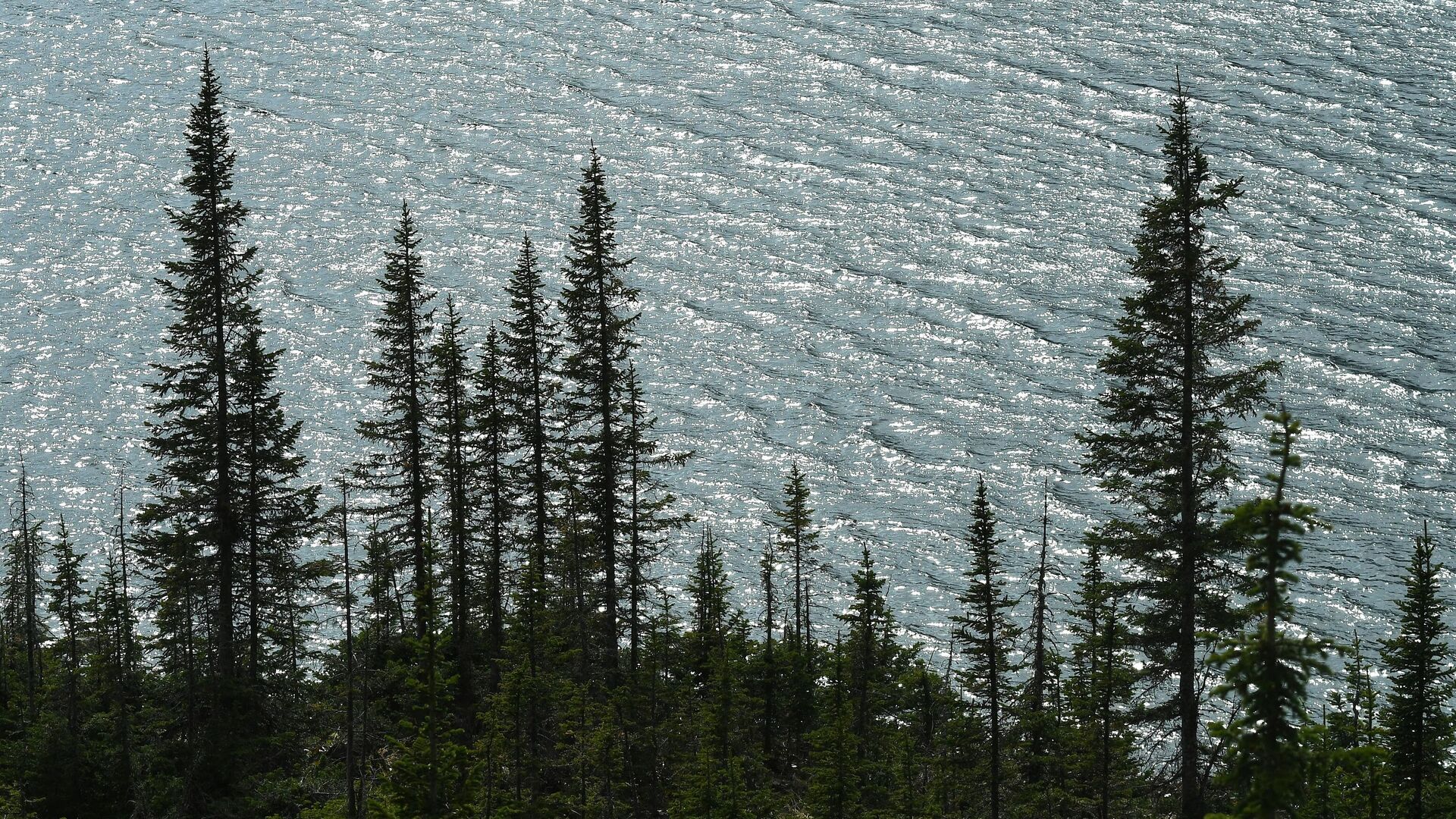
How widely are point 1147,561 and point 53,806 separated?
2783 cm

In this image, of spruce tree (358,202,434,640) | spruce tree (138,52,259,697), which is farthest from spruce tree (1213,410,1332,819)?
spruce tree (358,202,434,640)

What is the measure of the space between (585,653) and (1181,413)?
19911mm

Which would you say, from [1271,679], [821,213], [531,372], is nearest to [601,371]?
[531,372]

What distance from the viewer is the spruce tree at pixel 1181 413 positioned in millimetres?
31375

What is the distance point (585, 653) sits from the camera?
43.2 metres

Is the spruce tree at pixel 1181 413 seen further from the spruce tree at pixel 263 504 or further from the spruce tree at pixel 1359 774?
the spruce tree at pixel 263 504

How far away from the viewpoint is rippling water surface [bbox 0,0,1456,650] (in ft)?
239

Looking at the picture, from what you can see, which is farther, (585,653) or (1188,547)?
(585,653)

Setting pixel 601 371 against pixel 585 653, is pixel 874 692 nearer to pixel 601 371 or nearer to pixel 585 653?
pixel 585 653

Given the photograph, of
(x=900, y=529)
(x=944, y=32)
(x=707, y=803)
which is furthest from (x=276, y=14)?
(x=707, y=803)

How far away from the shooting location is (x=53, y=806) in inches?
1419

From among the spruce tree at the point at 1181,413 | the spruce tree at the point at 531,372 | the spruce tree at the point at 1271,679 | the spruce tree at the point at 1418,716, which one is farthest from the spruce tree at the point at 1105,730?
the spruce tree at the point at 531,372

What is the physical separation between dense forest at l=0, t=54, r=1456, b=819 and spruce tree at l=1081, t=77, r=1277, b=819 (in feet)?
0.30

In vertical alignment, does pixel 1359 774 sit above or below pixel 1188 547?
below
